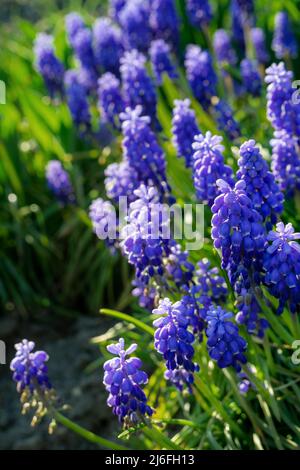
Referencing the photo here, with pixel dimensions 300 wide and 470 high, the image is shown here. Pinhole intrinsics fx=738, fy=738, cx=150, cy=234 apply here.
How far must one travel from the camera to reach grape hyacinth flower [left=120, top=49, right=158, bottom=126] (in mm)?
4492

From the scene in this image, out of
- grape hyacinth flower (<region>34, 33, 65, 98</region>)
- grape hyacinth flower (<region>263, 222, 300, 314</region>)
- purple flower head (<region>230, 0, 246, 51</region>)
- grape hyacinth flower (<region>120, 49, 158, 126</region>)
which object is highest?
purple flower head (<region>230, 0, 246, 51</region>)

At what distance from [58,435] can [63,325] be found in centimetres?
130

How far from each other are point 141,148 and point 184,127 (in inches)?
12.7

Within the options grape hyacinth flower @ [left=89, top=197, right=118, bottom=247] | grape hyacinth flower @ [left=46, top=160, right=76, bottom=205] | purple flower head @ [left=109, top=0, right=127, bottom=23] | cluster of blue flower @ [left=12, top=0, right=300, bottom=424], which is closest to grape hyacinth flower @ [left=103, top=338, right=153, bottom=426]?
cluster of blue flower @ [left=12, top=0, right=300, bottom=424]

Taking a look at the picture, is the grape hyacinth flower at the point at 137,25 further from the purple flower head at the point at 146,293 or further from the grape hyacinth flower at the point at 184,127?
the purple flower head at the point at 146,293

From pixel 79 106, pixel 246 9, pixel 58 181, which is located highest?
pixel 246 9

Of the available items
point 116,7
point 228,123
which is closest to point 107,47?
point 116,7

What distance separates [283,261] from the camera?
284 cm

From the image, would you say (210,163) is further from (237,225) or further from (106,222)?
(106,222)

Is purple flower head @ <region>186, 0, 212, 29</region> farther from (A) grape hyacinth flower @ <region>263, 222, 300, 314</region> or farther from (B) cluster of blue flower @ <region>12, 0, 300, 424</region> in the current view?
(A) grape hyacinth flower @ <region>263, 222, 300, 314</region>

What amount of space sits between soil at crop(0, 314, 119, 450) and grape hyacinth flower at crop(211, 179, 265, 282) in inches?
93.6

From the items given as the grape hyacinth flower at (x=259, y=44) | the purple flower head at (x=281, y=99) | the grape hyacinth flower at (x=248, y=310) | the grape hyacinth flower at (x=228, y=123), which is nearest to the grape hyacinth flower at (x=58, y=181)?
the grape hyacinth flower at (x=228, y=123)

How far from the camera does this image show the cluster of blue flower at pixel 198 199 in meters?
2.88
